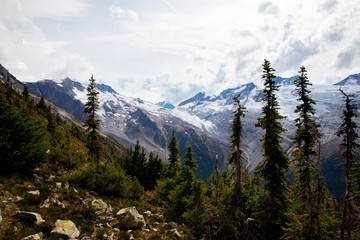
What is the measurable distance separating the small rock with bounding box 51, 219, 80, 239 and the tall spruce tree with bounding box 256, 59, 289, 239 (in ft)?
46.5

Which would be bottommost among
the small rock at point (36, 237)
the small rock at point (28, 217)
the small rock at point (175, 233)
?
the small rock at point (175, 233)

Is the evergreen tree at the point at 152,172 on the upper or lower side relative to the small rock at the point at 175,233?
upper

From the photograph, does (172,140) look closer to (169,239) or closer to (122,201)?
(122,201)

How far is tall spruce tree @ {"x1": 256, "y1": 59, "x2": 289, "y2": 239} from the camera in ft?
82.3

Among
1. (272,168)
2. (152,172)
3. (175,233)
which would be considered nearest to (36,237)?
(175,233)

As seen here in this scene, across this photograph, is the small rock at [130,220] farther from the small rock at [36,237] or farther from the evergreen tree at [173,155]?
the evergreen tree at [173,155]

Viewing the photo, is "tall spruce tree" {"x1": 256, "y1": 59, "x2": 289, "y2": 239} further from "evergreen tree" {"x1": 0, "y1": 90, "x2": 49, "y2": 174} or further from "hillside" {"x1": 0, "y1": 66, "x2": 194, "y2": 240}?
"evergreen tree" {"x1": 0, "y1": 90, "x2": 49, "y2": 174}

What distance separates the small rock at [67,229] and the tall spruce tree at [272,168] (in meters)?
14.2

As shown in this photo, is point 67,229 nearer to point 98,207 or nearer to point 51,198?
point 51,198

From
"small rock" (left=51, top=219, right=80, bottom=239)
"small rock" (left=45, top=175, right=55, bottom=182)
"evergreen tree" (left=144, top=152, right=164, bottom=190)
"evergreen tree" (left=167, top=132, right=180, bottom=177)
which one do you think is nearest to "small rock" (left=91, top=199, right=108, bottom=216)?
"small rock" (left=51, top=219, right=80, bottom=239)

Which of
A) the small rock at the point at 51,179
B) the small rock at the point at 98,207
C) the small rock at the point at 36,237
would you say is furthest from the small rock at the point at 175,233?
the small rock at the point at 51,179

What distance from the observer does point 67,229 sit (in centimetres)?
1805

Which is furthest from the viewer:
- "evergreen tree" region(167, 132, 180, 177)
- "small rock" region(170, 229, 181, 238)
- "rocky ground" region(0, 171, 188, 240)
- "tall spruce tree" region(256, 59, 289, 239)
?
"evergreen tree" region(167, 132, 180, 177)

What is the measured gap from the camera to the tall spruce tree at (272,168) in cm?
2508
